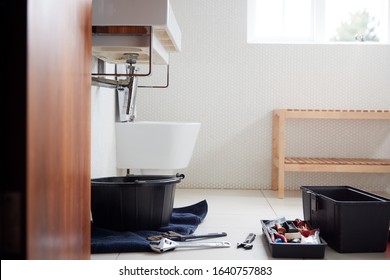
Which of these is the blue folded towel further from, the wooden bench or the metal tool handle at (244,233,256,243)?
the wooden bench

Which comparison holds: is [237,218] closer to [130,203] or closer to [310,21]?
[130,203]

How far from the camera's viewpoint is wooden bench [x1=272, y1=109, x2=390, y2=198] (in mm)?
3152

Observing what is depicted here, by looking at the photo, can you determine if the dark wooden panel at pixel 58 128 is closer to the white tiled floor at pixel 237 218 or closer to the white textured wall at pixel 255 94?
the white tiled floor at pixel 237 218

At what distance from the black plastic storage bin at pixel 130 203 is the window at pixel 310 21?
6.68 feet

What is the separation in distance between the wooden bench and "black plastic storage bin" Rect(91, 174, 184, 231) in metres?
1.28

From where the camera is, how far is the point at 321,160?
336cm

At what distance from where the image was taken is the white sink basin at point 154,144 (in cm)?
257

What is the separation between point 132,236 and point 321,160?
1.84 meters

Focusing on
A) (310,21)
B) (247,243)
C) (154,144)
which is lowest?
(247,243)

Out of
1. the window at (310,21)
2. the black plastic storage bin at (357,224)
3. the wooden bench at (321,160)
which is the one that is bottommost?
the black plastic storage bin at (357,224)
